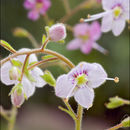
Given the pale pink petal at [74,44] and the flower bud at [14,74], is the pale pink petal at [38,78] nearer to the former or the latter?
the flower bud at [14,74]

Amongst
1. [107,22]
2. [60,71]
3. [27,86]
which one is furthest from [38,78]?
[60,71]

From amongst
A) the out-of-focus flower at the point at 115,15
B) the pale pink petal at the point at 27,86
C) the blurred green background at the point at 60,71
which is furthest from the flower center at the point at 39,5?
the blurred green background at the point at 60,71

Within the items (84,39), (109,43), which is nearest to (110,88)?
(109,43)

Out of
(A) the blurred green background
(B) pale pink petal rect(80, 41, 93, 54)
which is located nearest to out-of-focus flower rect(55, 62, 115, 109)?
(B) pale pink petal rect(80, 41, 93, 54)

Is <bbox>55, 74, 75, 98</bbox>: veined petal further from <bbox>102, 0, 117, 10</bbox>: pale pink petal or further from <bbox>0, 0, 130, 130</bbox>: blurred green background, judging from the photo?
<bbox>0, 0, 130, 130</bbox>: blurred green background

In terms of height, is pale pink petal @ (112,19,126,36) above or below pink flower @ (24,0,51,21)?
below

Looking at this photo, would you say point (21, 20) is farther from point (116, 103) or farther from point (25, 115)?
point (116, 103)
